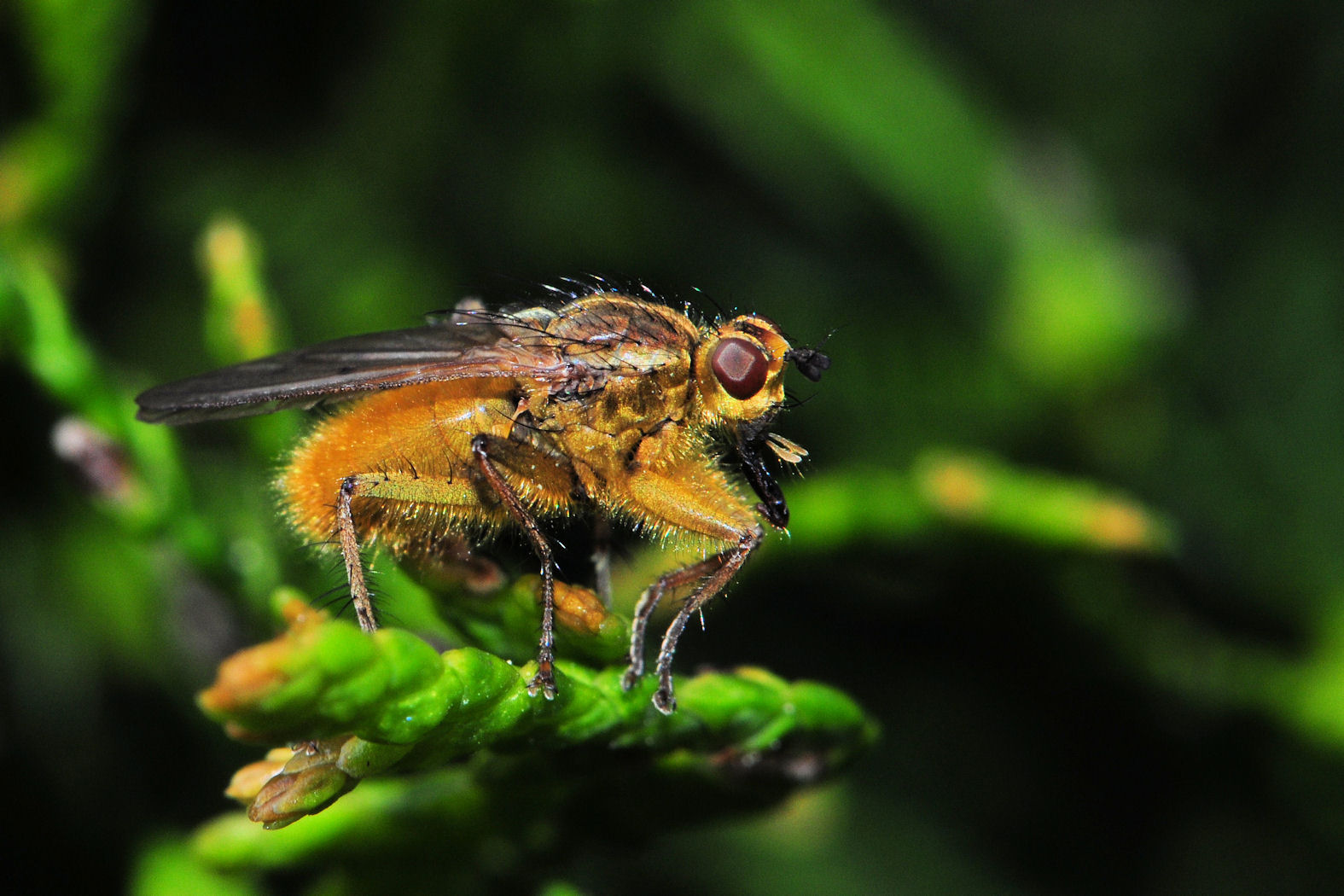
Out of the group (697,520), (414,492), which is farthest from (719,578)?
(414,492)

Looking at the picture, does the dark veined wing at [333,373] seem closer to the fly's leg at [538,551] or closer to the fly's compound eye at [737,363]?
the fly's leg at [538,551]

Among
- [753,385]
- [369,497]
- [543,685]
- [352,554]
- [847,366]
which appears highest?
[847,366]

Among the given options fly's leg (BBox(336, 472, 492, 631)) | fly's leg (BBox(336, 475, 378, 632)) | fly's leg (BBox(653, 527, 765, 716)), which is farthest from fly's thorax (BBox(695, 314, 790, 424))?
fly's leg (BBox(336, 475, 378, 632))

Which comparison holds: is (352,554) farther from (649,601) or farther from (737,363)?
(737,363)

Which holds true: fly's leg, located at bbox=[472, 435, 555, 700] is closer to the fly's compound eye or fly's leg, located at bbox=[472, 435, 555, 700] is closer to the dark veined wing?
the dark veined wing

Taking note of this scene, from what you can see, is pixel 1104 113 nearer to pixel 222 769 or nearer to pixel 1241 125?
pixel 1241 125

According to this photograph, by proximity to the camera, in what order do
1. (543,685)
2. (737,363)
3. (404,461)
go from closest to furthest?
(543,685), (404,461), (737,363)
